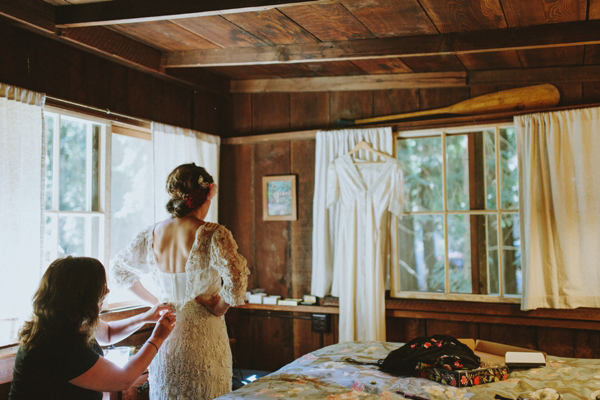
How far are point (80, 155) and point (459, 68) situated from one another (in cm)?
278

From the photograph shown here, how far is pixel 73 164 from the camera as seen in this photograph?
3.45m

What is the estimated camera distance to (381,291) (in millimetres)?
4008

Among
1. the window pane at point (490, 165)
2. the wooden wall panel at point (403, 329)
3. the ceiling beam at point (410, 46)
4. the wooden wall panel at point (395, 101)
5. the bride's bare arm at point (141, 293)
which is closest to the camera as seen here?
the bride's bare arm at point (141, 293)

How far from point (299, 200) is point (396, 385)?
246 cm

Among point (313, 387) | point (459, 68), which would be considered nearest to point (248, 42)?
point (459, 68)

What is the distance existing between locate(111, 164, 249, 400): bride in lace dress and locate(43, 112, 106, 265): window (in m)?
0.98

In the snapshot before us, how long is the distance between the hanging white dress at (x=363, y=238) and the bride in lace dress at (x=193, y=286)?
5.65 ft

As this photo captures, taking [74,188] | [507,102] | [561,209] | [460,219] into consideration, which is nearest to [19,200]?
[74,188]

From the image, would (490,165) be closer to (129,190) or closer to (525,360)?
(525,360)

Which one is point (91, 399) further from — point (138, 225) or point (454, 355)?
point (138, 225)

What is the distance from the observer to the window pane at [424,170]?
555cm

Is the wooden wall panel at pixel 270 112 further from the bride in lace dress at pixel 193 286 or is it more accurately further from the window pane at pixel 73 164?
the bride in lace dress at pixel 193 286

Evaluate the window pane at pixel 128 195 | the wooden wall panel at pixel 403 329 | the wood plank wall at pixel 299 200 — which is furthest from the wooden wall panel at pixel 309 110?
the wooden wall panel at pixel 403 329

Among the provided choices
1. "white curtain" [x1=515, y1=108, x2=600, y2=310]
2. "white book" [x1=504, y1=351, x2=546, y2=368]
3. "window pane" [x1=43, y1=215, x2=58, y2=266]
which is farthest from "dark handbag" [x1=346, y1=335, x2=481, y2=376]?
"window pane" [x1=43, y1=215, x2=58, y2=266]
